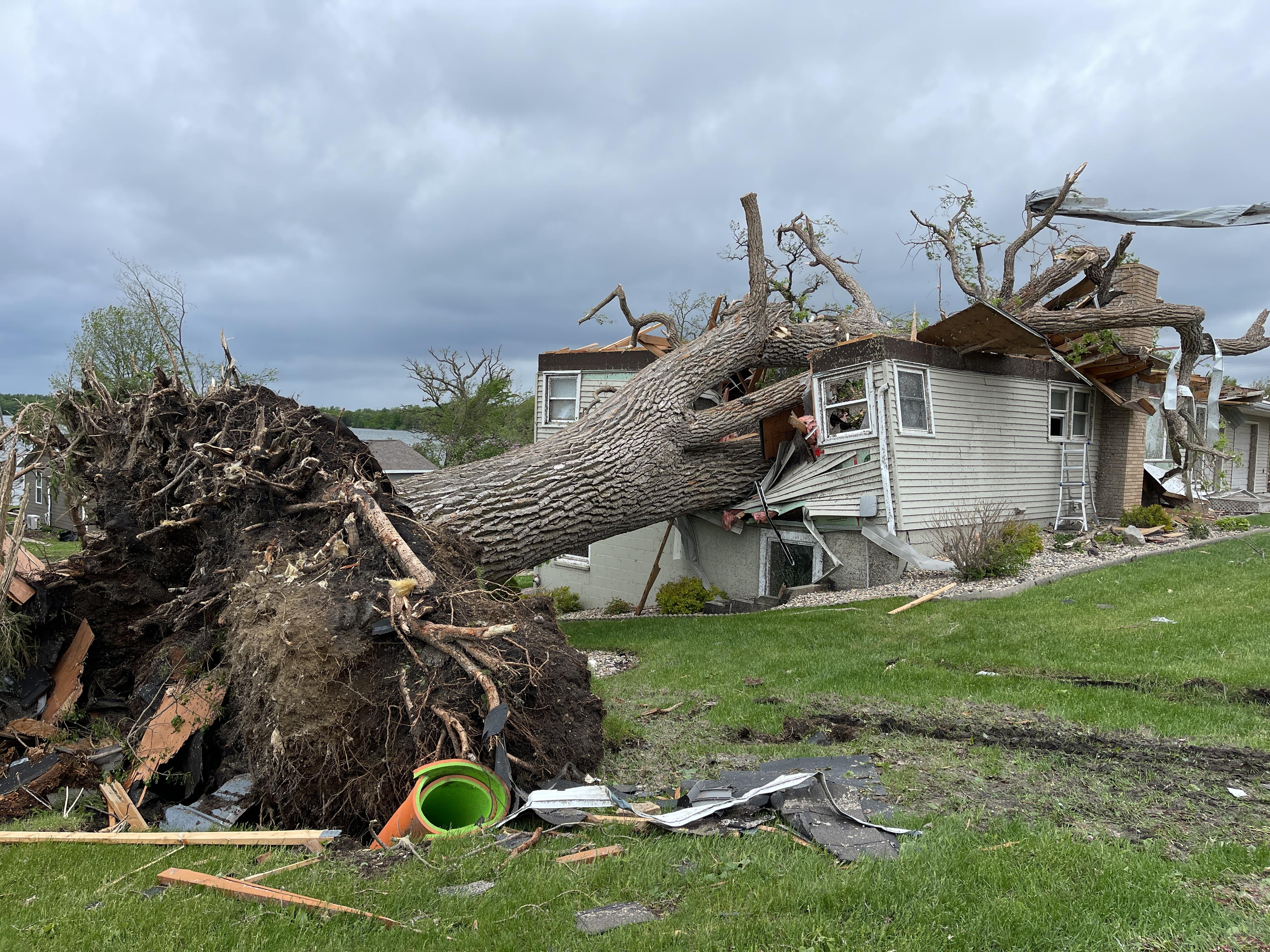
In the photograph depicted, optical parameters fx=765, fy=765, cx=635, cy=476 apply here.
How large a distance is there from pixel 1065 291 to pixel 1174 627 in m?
9.04

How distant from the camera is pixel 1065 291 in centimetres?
1465

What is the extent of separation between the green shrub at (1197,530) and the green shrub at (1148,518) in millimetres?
342

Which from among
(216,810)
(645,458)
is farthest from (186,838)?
(645,458)

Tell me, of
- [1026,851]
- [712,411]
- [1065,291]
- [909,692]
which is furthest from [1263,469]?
[1026,851]

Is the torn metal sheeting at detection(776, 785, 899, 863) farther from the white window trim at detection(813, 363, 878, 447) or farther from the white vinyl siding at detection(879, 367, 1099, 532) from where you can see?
the white window trim at detection(813, 363, 878, 447)

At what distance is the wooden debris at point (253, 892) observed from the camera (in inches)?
118

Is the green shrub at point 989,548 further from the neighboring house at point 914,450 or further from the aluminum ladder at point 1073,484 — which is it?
the aluminum ladder at point 1073,484

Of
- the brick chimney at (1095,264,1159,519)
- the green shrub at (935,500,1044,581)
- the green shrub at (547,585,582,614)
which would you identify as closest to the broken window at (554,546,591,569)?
the green shrub at (547,585,582,614)

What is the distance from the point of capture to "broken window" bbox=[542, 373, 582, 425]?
17.9 metres

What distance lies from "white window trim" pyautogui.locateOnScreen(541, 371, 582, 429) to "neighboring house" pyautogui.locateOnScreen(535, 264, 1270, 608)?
8 cm

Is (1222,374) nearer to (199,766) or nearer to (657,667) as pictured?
(657,667)

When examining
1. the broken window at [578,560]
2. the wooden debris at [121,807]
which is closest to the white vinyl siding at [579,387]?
the broken window at [578,560]

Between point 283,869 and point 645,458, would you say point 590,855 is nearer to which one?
point 283,869

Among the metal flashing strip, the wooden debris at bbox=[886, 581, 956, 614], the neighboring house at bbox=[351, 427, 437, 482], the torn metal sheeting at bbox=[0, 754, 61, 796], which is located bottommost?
the torn metal sheeting at bbox=[0, 754, 61, 796]
